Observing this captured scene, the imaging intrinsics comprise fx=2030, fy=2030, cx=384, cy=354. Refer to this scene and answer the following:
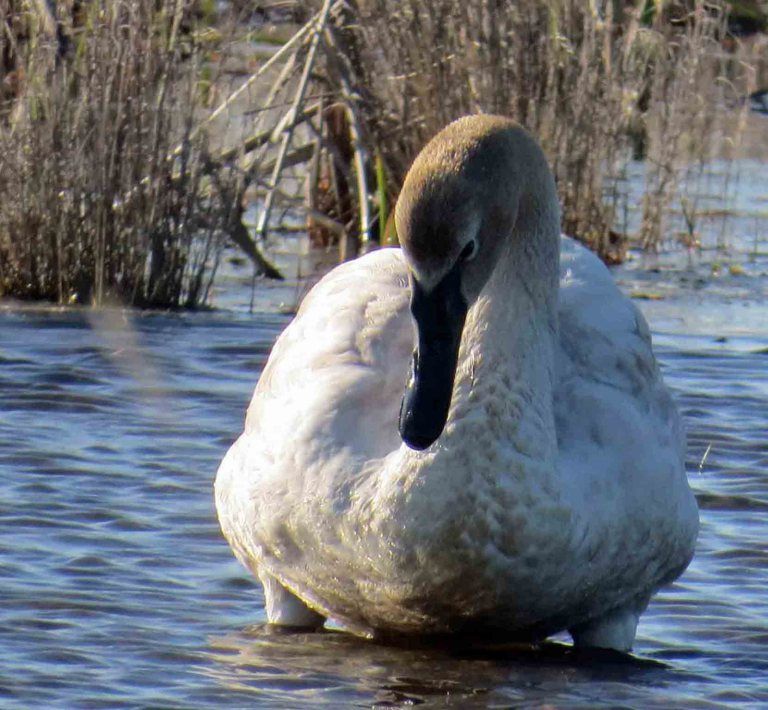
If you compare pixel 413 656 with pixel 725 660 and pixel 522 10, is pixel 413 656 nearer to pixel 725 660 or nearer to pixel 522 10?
pixel 725 660

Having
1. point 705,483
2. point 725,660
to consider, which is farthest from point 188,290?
point 725,660

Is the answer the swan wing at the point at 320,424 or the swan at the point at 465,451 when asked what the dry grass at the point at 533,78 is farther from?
the swan at the point at 465,451

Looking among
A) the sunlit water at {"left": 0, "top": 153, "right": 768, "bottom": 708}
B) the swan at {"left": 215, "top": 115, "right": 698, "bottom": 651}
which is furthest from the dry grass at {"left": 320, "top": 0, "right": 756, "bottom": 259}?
the swan at {"left": 215, "top": 115, "right": 698, "bottom": 651}

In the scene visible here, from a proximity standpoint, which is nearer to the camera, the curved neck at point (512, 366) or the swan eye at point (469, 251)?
the swan eye at point (469, 251)

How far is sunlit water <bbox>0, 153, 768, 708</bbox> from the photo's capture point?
4500 millimetres

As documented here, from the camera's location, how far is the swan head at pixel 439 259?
4.01 meters

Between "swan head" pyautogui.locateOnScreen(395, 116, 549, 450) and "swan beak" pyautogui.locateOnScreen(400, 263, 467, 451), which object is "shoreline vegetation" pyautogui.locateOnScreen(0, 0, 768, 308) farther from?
"swan beak" pyautogui.locateOnScreen(400, 263, 467, 451)

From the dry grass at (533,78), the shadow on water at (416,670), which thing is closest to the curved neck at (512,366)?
the shadow on water at (416,670)

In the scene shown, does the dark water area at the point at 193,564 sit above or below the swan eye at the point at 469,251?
below

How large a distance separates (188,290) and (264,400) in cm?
379

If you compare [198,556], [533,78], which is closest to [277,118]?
[533,78]

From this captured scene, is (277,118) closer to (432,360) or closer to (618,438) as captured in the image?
(618,438)

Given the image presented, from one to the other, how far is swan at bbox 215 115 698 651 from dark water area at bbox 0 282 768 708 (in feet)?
0.47

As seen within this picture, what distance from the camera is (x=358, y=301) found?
4.96 meters
